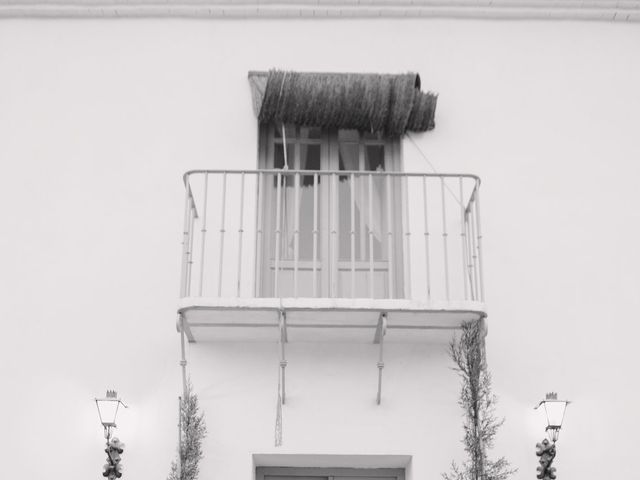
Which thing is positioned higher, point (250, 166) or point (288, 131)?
point (288, 131)

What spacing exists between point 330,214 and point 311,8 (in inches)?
71.3

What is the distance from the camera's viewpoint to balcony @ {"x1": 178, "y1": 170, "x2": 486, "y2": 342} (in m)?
6.67

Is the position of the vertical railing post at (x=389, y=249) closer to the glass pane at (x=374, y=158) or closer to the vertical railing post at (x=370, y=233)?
the vertical railing post at (x=370, y=233)

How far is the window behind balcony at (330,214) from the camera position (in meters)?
7.41

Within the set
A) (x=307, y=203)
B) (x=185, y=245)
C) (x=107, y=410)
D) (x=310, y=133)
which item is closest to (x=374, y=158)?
(x=310, y=133)

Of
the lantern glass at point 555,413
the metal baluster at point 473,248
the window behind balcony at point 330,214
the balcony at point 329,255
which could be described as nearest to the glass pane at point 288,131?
the window behind balcony at point 330,214

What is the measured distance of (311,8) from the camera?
319 inches

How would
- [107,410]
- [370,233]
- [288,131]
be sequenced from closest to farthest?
1. [107,410]
2. [370,233]
3. [288,131]

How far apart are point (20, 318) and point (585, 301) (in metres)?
4.17

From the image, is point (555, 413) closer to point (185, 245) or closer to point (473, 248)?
point (473, 248)

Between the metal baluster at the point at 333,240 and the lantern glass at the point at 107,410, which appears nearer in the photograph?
the lantern glass at the point at 107,410

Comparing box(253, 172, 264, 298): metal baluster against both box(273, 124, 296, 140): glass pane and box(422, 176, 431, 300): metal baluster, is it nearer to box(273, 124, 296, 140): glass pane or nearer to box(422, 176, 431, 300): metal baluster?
box(273, 124, 296, 140): glass pane

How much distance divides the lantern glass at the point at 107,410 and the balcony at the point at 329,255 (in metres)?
0.71

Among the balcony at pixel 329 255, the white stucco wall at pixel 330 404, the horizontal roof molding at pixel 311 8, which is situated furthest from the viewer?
the horizontal roof molding at pixel 311 8
